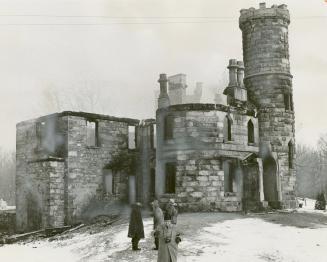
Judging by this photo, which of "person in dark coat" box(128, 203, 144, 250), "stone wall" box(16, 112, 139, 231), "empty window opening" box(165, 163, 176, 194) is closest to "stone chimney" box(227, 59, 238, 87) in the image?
"empty window opening" box(165, 163, 176, 194)

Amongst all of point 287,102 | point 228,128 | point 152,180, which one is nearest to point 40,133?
point 152,180

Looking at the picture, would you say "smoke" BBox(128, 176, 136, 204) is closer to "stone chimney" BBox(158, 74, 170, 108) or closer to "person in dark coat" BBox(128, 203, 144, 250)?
"stone chimney" BBox(158, 74, 170, 108)

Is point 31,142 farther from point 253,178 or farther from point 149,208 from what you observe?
point 253,178

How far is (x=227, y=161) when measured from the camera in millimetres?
25172

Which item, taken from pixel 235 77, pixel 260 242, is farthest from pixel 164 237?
pixel 235 77

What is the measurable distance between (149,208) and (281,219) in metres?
8.50

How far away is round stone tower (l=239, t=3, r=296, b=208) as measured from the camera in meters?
28.1

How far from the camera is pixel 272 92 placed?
93.4ft

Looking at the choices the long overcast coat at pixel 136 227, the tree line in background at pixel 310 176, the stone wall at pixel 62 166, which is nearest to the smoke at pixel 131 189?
the stone wall at pixel 62 166

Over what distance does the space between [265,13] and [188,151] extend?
10360 mm

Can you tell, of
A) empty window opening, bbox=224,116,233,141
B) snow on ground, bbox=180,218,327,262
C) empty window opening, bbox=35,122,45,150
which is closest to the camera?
snow on ground, bbox=180,218,327,262

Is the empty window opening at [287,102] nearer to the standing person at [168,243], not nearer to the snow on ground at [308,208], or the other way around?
the snow on ground at [308,208]

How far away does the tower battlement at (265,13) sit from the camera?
2872 cm

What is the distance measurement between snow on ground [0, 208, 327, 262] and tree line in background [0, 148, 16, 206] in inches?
1740
